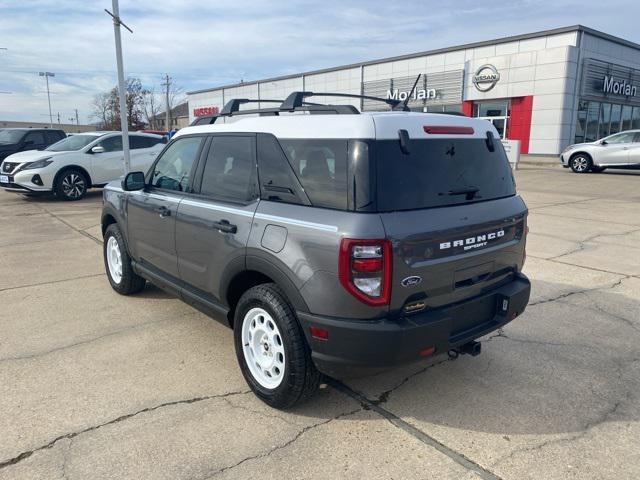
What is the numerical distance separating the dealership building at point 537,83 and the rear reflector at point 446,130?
23.3m

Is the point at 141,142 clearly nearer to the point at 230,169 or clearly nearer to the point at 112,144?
the point at 112,144

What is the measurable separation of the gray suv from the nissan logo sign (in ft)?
83.9

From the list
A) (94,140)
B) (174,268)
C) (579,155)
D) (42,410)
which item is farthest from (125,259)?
(579,155)

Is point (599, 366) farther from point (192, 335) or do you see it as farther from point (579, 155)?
point (579, 155)

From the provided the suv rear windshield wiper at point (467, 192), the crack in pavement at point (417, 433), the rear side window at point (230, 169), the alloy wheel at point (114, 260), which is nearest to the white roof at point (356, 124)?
the rear side window at point (230, 169)

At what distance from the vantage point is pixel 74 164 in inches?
483

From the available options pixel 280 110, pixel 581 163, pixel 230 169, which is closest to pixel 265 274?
pixel 230 169

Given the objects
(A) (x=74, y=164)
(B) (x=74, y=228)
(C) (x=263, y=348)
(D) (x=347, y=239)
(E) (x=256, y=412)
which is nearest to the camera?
(D) (x=347, y=239)

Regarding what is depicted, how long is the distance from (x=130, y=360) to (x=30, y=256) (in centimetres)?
424

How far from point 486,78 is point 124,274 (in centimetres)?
2601

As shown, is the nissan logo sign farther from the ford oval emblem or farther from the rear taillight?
the rear taillight

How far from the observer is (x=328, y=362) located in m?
2.68

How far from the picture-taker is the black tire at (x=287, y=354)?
282 cm

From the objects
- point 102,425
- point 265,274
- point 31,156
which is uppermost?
point 31,156
